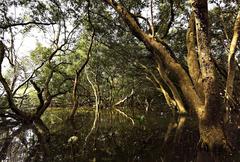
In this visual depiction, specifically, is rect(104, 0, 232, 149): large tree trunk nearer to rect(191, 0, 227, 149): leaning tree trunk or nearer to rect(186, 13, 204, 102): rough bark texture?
rect(191, 0, 227, 149): leaning tree trunk

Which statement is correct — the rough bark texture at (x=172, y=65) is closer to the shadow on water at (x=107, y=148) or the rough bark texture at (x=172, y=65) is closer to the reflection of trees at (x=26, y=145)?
the shadow on water at (x=107, y=148)

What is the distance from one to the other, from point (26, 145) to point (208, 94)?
6064 mm

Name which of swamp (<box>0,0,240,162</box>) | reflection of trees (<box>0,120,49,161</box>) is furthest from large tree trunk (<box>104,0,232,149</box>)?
reflection of trees (<box>0,120,49,161</box>)

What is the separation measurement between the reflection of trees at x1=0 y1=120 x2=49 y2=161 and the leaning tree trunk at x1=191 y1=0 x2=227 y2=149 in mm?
4124

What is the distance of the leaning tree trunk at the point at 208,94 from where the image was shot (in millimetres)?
6906

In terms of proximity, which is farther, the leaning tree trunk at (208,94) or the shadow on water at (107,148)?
the shadow on water at (107,148)

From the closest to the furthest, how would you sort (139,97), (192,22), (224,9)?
(192,22), (224,9), (139,97)

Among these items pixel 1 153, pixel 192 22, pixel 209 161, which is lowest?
pixel 209 161

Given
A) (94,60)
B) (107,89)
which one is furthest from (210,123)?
(107,89)

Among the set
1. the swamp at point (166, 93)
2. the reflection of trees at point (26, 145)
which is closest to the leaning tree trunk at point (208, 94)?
the swamp at point (166, 93)

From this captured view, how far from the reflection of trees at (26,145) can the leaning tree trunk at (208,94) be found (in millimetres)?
4124

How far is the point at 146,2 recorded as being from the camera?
48.5ft

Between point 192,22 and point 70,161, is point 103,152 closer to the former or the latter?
point 70,161

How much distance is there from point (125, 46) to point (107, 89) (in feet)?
45.2
